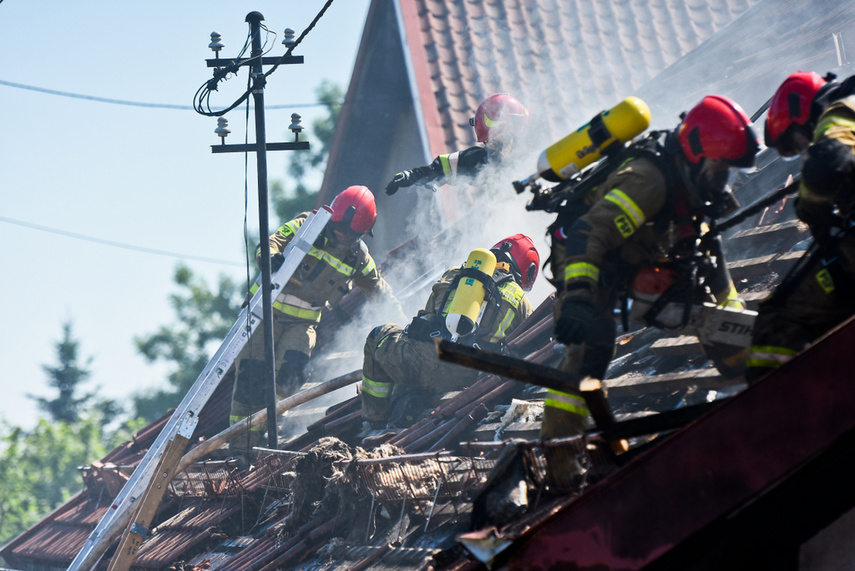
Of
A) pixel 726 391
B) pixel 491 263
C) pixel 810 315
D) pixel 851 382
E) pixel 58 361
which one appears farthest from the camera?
pixel 58 361

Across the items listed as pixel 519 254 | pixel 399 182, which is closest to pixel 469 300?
pixel 519 254

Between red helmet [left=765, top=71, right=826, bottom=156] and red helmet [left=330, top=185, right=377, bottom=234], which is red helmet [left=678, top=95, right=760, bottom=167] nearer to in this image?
red helmet [left=765, top=71, right=826, bottom=156]

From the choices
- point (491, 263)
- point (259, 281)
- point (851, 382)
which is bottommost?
point (851, 382)

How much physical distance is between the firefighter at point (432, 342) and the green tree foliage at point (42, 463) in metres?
25.9

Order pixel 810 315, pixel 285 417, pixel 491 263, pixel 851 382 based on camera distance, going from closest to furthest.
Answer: pixel 851 382 → pixel 810 315 → pixel 491 263 → pixel 285 417

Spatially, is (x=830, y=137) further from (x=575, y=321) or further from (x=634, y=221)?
(x=575, y=321)

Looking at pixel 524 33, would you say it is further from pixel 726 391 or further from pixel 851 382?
pixel 851 382

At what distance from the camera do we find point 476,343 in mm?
6316

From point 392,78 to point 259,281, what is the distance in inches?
210

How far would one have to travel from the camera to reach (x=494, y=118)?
8.02 meters

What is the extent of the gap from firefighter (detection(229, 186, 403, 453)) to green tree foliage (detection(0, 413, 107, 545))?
24.1m

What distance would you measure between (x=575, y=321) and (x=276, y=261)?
497 centimetres

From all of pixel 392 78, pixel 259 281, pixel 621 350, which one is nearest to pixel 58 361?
pixel 392 78

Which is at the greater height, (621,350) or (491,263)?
(491,263)
